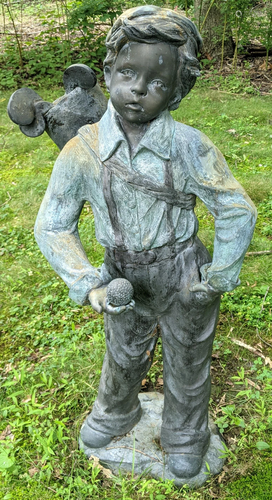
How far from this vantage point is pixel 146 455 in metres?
2.80

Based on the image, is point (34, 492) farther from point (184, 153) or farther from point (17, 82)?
point (17, 82)

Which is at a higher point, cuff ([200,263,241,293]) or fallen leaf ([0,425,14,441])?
cuff ([200,263,241,293])

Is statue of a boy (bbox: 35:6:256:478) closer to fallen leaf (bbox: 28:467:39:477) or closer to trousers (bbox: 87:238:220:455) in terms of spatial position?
trousers (bbox: 87:238:220:455)

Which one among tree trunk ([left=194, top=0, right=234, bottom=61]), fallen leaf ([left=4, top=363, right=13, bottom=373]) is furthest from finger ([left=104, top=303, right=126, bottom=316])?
tree trunk ([left=194, top=0, right=234, bottom=61])

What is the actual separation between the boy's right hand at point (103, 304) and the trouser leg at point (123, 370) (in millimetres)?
370

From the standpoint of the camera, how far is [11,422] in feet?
10.6

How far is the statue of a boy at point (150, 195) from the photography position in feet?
6.03

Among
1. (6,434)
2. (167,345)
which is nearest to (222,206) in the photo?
(167,345)

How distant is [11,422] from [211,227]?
268 cm

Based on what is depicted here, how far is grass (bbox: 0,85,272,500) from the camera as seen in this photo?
9.14 feet

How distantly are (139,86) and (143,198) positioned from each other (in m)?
0.42

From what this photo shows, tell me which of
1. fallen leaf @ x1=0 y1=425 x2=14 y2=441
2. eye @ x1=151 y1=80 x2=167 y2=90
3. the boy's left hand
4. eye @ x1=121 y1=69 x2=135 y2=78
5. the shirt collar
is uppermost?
eye @ x1=121 y1=69 x2=135 y2=78

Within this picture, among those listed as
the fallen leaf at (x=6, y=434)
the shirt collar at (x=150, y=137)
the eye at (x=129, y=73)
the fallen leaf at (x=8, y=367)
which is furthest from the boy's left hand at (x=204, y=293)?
the fallen leaf at (x=8, y=367)

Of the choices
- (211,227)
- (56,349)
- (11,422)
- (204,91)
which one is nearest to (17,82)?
(204,91)
